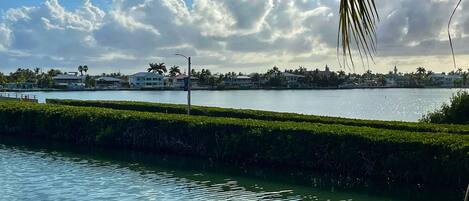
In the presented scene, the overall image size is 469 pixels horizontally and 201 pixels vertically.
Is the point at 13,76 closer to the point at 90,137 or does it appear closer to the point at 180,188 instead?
the point at 90,137

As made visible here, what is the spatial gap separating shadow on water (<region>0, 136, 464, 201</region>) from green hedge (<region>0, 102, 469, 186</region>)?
0.56 meters

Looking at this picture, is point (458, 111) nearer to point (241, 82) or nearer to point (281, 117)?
point (281, 117)

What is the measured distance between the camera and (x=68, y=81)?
191000 millimetres

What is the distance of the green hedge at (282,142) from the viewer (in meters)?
18.3

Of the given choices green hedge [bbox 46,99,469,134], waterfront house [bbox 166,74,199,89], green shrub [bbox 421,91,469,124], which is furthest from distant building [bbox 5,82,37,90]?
green shrub [bbox 421,91,469,124]

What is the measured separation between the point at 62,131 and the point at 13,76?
166m

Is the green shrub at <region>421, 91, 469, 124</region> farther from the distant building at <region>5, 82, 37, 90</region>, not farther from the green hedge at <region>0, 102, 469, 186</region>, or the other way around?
the distant building at <region>5, 82, 37, 90</region>

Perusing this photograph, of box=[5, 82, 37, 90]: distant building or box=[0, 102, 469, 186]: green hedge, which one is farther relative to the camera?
box=[5, 82, 37, 90]: distant building

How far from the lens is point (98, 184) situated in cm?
1875

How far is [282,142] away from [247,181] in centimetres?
333

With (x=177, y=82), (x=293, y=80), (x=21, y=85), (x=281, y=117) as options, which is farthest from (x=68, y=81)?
(x=281, y=117)

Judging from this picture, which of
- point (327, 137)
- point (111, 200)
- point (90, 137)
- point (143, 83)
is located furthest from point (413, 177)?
point (143, 83)

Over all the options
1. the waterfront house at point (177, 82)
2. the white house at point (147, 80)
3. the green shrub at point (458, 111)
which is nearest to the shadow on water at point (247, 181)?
the green shrub at point (458, 111)

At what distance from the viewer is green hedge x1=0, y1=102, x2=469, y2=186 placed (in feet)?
59.9
